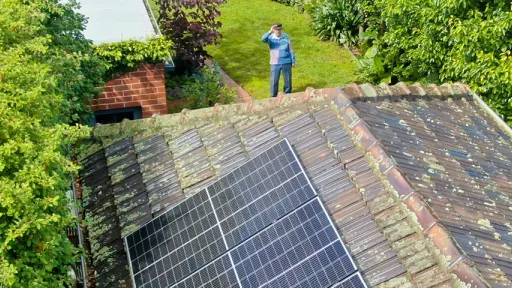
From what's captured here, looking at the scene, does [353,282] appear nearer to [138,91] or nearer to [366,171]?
[366,171]

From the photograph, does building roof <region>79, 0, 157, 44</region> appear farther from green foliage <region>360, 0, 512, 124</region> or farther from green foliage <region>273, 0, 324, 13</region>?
green foliage <region>273, 0, 324, 13</region>

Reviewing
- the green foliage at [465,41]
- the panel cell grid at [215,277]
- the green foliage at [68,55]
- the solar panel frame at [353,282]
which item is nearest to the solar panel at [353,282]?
the solar panel frame at [353,282]

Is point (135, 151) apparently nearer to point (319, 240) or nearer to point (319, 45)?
point (319, 240)

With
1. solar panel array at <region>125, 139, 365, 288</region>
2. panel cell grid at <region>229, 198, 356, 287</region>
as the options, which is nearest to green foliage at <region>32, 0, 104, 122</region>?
solar panel array at <region>125, 139, 365, 288</region>

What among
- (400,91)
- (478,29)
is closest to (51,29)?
(400,91)

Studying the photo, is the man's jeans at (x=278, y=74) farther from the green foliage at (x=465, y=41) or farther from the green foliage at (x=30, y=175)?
the green foliage at (x=30, y=175)

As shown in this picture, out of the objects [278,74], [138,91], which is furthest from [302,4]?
[138,91]
